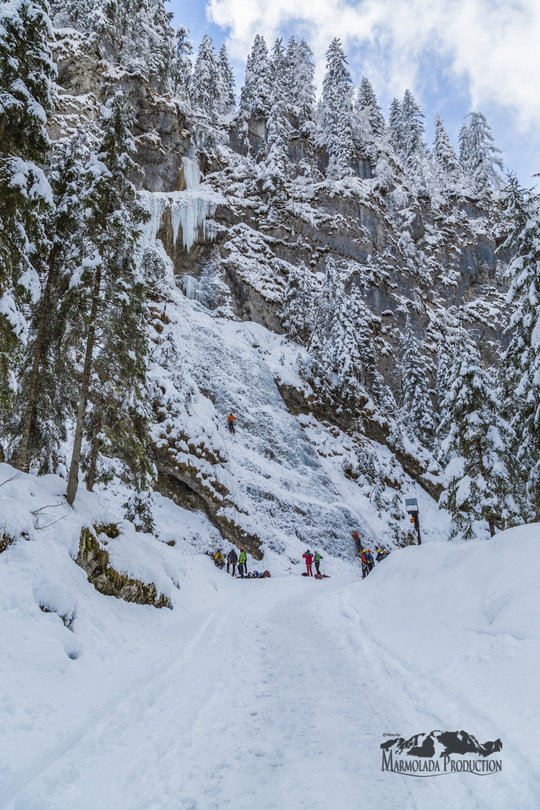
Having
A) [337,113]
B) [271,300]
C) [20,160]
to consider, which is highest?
[337,113]

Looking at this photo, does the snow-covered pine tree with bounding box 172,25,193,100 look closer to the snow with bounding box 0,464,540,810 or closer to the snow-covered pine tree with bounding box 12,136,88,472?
the snow-covered pine tree with bounding box 12,136,88,472

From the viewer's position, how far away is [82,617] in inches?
296

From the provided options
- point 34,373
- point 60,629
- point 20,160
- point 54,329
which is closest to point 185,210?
point 54,329

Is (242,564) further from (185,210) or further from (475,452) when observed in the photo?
(185,210)

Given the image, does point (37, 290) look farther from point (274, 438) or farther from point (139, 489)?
point (274, 438)

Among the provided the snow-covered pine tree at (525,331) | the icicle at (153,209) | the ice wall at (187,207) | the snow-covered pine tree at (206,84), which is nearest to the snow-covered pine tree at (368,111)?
the snow-covered pine tree at (206,84)

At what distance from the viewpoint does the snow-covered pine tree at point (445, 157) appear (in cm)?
7094

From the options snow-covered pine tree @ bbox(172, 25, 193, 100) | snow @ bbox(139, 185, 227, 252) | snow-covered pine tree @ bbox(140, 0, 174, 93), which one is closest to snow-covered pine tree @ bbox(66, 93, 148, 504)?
snow @ bbox(139, 185, 227, 252)

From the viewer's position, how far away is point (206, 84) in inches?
2393

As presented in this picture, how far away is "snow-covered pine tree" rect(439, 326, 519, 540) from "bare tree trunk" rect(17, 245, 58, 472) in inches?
658

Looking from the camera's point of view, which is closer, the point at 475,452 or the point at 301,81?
the point at 475,452

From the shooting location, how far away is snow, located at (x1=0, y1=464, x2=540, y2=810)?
11.3 ft

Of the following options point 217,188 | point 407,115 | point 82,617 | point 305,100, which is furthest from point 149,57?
point 82,617

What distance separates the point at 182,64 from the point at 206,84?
270 inches
